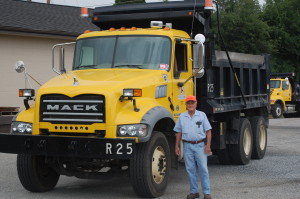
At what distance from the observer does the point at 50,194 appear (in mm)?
9297

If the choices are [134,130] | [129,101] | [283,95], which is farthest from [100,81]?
[283,95]

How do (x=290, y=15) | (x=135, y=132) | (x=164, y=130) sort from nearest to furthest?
(x=135, y=132) → (x=164, y=130) → (x=290, y=15)

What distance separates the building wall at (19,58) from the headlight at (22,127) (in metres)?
10.5

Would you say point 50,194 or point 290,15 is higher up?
point 290,15

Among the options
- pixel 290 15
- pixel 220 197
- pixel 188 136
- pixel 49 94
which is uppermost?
pixel 290 15

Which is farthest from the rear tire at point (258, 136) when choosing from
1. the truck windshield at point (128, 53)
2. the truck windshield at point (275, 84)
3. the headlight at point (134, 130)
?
the truck windshield at point (275, 84)

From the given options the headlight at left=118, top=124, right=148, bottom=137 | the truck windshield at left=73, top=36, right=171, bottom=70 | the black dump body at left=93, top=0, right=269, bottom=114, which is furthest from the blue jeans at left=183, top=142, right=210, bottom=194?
the black dump body at left=93, top=0, right=269, bottom=114

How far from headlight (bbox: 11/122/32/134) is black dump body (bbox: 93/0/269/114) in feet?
10.8

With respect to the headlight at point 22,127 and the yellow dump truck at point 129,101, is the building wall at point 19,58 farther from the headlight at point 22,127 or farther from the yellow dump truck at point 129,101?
the headlight at point 22,127

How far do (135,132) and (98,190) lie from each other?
188 cm

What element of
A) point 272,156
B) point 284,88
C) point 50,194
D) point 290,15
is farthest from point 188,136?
point 290,15

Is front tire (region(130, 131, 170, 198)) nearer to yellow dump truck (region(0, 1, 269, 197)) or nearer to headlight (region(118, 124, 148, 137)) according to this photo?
yellow dump truck (region(0, 1, 269, 197))

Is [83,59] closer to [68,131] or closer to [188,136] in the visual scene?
[68,131]

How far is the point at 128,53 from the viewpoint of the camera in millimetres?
9898
